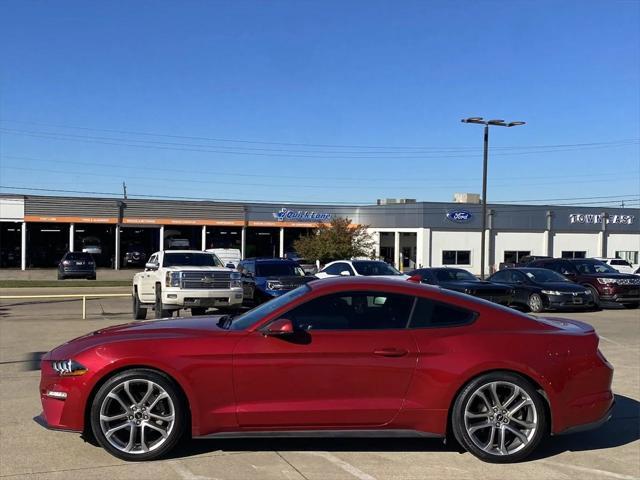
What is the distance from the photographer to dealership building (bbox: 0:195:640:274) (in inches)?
2057

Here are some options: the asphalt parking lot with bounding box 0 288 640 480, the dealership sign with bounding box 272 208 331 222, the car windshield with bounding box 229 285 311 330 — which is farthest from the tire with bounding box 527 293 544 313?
the dealership sign with bounding box 272 208 331 222

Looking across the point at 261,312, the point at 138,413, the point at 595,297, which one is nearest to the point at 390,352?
the point at 261,312

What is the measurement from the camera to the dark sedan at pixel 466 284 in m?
17.3

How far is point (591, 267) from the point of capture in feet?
72.8

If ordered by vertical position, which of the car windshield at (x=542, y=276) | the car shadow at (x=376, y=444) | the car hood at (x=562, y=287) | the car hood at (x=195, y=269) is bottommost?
the car shadow at (x=376, y=444)

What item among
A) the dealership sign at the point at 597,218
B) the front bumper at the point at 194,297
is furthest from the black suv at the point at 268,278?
the dealership sign at the point at 597,218

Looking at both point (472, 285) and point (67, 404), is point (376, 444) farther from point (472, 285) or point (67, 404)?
point (472, 285)

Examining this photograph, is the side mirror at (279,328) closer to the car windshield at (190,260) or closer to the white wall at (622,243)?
the car windshield at (190,260)

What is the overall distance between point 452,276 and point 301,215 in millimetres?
38753

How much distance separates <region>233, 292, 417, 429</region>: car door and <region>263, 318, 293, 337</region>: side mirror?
6 centimetres

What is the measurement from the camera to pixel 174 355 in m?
4.82

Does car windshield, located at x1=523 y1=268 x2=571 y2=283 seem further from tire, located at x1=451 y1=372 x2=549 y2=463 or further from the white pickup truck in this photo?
tire, located at x1=451 y1=372 x2=549 y2=463

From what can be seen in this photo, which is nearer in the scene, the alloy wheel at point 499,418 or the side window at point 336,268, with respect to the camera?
the alloy wheel at point 499,418

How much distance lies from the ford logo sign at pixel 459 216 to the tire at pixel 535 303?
1398 inches
